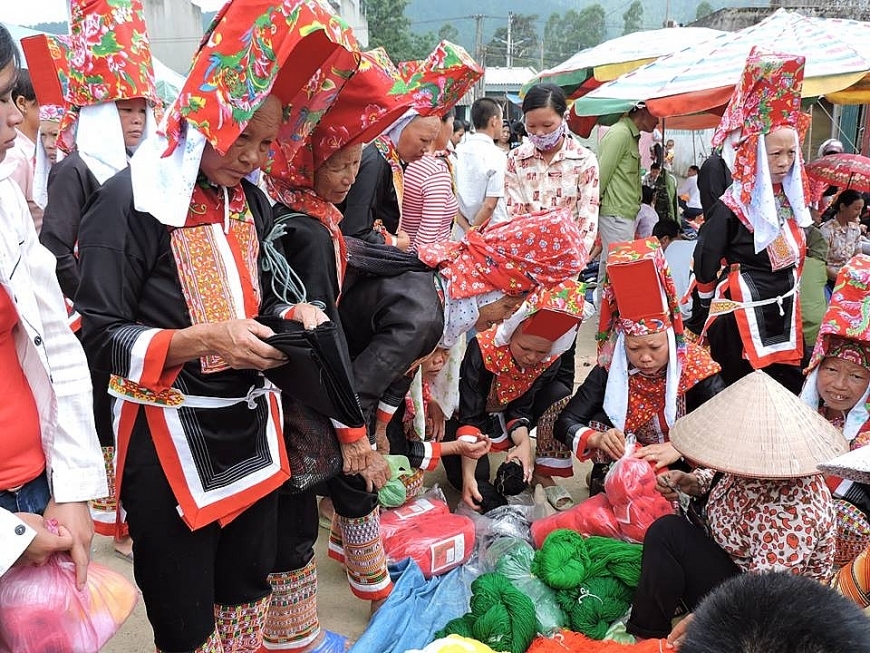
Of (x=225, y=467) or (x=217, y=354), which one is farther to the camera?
(x=225, y=467)

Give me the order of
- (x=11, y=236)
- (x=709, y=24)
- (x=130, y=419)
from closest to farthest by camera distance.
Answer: (x=11, y=236) < (x=130, y=419) < (x=709, y=24)

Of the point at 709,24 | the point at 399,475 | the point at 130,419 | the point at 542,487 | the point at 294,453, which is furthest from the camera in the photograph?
the point at 709,24

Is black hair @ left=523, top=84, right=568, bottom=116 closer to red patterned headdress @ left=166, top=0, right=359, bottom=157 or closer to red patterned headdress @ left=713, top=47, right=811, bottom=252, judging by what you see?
red patterned headdress @ left=713, top=47, right=811, bottom=252

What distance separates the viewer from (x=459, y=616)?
2.73m

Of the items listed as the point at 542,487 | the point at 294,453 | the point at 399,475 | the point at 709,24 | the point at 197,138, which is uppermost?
the point at 709,24

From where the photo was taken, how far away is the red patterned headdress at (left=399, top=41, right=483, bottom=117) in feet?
11.3

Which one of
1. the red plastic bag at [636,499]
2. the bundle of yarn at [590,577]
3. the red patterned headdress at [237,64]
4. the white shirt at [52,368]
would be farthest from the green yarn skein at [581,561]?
the red patterned headdress at [237,64]

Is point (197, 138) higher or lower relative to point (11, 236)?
higher

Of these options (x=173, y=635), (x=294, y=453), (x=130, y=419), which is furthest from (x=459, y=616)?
(x=130, y=419)

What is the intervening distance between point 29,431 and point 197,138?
2.24ft

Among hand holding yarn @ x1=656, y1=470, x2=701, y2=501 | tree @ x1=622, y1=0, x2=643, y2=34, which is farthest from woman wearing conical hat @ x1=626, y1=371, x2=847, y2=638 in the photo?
tree @ x1=622, y1=0, x2=643, y2=34

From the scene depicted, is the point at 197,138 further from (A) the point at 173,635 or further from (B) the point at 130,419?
(A) the point at 173,635

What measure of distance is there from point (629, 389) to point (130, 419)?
240 centimetres

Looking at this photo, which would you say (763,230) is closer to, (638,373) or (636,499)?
(638,373)
